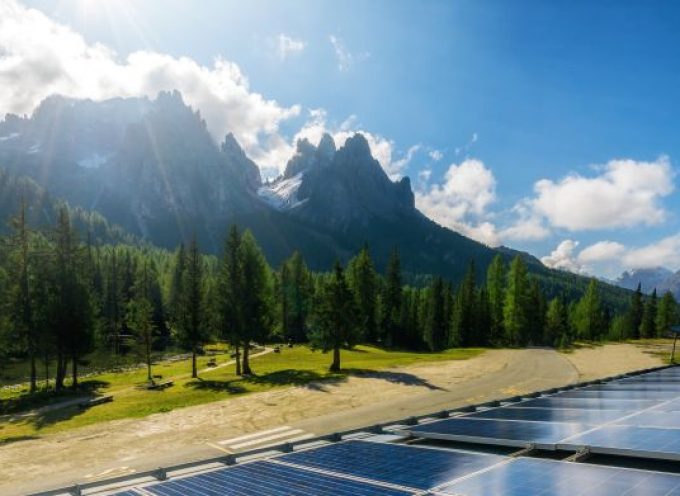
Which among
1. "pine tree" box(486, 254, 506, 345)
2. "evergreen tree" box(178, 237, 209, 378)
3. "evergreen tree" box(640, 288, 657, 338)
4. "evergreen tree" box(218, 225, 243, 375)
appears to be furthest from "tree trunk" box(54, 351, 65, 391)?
"evergreen tree" box(640, 288, 657, 338)

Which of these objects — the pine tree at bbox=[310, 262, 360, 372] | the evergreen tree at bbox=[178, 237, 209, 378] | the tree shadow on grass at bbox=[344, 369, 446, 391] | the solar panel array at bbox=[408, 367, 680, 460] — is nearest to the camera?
the solar panel array at bbox=[408, 367, 680, 460]

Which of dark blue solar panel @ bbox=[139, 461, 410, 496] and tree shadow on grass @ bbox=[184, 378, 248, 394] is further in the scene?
tree shadow on grass @ bbox=[184, 378, 248, 394]

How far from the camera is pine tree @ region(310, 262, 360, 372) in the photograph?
2584 inches

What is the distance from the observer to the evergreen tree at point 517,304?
112750mm

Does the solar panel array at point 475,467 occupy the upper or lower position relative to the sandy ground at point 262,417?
→ upper

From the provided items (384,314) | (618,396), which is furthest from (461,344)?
(618,396)

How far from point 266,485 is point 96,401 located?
43.7 m

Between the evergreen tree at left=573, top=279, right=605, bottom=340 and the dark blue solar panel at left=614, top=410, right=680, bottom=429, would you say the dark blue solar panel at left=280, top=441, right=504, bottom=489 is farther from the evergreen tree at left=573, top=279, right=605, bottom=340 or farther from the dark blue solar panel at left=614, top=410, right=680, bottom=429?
the evergreen tree at left=573, top=279, right=605, bottom=340

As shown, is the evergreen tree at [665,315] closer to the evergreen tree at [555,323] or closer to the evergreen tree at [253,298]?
the evergreen tree at [555,323]

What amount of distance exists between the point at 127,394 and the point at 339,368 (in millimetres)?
25182

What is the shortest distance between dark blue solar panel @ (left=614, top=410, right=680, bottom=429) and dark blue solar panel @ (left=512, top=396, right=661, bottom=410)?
222 cm

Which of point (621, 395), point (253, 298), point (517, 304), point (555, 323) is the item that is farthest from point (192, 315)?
point (555, 323)

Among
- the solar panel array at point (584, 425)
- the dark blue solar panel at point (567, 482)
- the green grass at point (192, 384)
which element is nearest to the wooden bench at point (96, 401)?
the green grass at point (192, 384)

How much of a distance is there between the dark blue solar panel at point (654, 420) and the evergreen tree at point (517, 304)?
315 ft
